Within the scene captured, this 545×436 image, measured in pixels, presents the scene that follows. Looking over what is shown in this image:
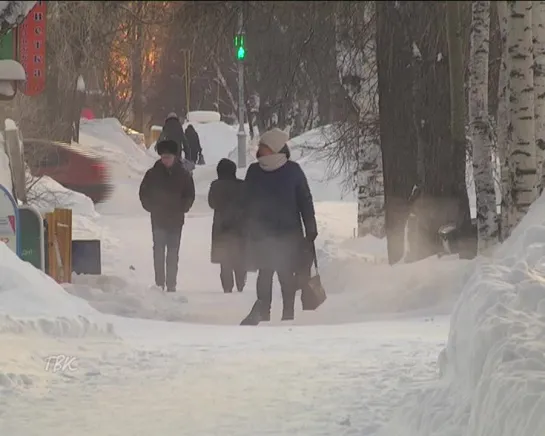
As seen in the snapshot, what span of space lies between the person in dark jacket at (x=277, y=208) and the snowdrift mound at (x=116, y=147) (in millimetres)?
13416

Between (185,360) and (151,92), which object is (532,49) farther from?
(151,92)

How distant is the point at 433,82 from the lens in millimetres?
10719

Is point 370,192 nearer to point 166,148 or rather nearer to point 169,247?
point 169,247

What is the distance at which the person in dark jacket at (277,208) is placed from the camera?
335 inches

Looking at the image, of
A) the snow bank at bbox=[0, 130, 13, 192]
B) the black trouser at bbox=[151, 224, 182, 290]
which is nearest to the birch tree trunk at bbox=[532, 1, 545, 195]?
the black trouser at bbox=[151, 224, 182, 290]

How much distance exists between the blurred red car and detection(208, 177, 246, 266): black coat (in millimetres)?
5555

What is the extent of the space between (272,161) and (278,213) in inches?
17.2

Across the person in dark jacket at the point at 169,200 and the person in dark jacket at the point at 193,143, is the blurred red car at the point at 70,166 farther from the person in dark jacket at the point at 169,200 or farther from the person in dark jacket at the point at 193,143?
the person in dark jacket at the point at 169,200

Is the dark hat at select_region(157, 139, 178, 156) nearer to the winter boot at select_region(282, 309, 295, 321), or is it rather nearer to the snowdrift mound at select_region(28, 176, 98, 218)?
the winter boot at select_region(282, 309, 295, 321)

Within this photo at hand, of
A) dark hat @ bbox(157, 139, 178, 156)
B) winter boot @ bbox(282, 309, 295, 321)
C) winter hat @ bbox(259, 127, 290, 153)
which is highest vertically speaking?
dark hat @ bbox(157, 139, 178, 156)

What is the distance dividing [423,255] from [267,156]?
3288 mm

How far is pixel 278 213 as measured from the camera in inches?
338

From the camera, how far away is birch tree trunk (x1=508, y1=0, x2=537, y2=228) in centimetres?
716

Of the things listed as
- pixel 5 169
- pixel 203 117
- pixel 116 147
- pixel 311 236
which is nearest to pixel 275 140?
pixel 311 236
